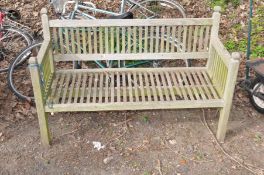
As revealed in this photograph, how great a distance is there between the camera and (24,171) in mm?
3406

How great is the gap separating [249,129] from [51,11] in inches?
163

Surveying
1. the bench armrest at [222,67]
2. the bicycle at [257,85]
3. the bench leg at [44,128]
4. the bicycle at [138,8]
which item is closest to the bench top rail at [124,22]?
the bench armrest at [222,67]

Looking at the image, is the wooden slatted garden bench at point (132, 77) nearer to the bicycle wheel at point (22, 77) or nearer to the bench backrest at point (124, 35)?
the bench backrest at point (124, 35)

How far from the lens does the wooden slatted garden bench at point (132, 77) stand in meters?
3.41

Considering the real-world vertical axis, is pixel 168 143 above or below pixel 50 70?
below

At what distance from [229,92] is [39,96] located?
1.88 m

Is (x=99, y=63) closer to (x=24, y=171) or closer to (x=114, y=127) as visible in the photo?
(x=114, y=127)

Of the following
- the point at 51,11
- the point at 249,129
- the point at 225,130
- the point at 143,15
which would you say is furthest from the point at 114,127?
the point at 51,11

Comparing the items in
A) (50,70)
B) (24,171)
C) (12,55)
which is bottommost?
(24,171)

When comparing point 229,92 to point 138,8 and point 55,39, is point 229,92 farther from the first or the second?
point 138,8

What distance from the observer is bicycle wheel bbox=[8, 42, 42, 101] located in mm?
4312

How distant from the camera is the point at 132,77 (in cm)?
413

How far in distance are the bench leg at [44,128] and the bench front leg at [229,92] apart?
6.08 ft

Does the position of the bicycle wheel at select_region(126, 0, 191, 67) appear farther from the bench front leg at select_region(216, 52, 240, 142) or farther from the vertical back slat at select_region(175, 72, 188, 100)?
the bench front leg at select_region(216, 52, 240, 142)
